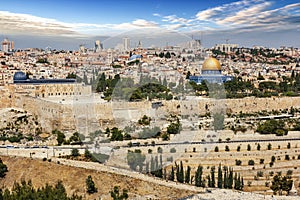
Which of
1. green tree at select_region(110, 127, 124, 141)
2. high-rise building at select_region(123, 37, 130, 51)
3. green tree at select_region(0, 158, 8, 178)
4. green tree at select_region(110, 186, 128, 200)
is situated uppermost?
high-rise building at select_region(123, 37, 130, 51)

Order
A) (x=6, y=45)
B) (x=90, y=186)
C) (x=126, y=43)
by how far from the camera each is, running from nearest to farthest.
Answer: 1. (x=126, y=43)
2. (x=90, y=186)
3. (x=6, y=45)

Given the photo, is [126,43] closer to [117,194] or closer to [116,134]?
[116,134]

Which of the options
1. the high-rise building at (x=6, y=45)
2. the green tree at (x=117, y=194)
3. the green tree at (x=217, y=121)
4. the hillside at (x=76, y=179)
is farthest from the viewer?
the high-rise building at (x=6, y=45)

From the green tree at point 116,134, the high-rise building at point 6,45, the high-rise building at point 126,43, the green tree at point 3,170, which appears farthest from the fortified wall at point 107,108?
the high-rise building at point 6,45

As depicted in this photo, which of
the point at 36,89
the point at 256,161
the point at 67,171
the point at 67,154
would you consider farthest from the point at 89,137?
the point at 36,89

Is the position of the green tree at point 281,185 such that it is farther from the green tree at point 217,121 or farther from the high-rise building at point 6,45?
the high-rise building at point 6,45

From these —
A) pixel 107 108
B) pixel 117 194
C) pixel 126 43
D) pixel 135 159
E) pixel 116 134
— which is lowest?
pixel 117 194

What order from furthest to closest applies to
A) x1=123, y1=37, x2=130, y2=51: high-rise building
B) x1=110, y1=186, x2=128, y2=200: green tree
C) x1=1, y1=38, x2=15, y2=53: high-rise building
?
1. x1=1, y1=38, x2=15, y2=53: high-rise building
2. x1=110, y1=186, x2=128, y2=200: green tree
3. x1=123, y1=37, x2=130, y2=51: high-rise building

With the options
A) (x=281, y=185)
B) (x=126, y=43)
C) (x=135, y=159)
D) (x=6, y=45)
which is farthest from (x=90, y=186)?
(x=6, y=45)

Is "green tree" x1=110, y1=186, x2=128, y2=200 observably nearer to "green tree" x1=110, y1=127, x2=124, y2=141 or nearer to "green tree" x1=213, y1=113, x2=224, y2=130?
"green tree" x1=110, y1=127, x2=124, y2=141

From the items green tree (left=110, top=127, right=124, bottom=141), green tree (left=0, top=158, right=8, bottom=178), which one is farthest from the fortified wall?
green tree (left=0, top=158, right=8, bottom=178)

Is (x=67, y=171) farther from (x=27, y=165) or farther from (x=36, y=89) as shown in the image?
(x=36, y=89)

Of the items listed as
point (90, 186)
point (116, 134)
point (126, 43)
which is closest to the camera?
point (126, 43)
